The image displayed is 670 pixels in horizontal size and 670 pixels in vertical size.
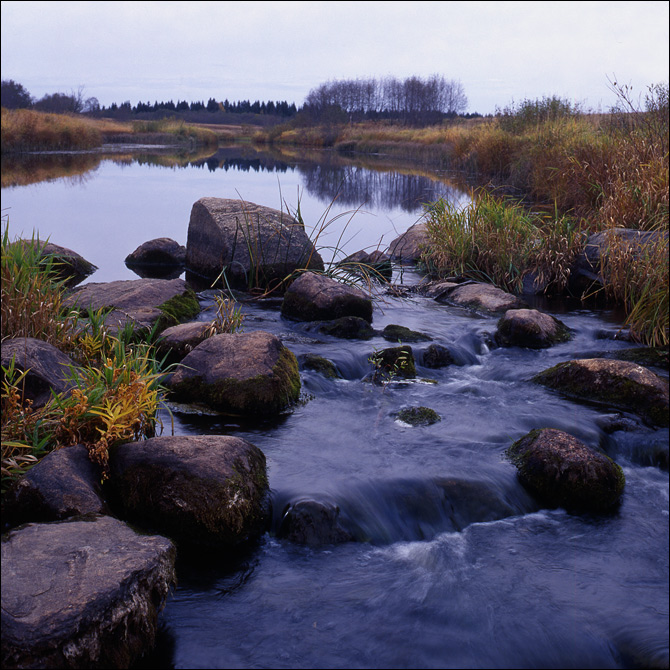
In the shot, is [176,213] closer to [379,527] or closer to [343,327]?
[343,327]

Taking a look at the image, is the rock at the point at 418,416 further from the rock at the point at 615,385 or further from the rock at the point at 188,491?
the rock at the point at 188,491

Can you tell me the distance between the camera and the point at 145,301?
305 inches

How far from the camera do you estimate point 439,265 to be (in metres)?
10.8

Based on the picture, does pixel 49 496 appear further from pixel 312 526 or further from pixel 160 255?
pixel 160 255

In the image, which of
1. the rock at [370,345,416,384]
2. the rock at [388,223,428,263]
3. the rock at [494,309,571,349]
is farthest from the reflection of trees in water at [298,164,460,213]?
the rock at [370,345,416,384]

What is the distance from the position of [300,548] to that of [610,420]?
3.09 m

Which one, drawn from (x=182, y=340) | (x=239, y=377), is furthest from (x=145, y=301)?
(x=239, y=377)

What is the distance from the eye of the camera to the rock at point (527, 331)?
24.8 feet

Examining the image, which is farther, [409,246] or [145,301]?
[409,246]

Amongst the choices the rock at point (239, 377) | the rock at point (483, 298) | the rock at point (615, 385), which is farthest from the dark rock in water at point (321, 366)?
the rock at point (483, 298)

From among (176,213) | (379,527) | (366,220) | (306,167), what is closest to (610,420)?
(379,527)

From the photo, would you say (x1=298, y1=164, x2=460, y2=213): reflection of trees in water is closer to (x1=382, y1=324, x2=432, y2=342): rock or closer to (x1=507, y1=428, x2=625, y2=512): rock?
(x1=382, y1=324, x2=432, y2=342): rock

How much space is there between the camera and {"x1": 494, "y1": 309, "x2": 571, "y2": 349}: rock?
298 inches

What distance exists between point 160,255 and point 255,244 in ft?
11.0
